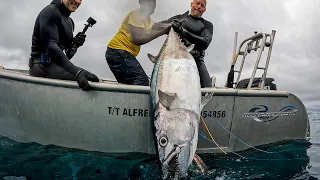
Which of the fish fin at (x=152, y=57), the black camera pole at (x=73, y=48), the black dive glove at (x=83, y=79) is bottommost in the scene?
the black dive glove at (x=83, y=79)

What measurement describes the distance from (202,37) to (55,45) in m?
2.55

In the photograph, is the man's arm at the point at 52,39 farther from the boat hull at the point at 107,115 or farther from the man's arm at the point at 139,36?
the man's arm at the point at 139,36

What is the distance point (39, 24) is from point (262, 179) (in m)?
4.24

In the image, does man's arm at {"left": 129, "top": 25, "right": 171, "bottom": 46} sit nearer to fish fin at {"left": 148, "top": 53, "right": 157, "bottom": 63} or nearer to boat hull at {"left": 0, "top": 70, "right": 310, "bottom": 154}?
fish fin at {"left": 148, "top": 53, "right": 157, "bottom": 63}

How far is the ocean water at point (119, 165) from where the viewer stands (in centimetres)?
414

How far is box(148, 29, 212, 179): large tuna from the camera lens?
3428 mm

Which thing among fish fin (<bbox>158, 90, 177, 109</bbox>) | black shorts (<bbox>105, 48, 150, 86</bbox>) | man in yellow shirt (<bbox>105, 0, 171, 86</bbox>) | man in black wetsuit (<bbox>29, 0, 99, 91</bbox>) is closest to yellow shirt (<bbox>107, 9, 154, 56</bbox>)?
man in yellow shirt (<bbox>105, 0, 171, 86</bbox>)

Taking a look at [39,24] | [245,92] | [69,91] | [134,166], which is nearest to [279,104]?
[245,92]

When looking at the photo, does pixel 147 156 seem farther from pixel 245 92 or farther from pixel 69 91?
pixel 245 92

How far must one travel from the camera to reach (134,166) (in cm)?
448

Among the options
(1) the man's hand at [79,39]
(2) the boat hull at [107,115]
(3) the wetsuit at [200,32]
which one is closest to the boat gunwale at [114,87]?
(2) the boat hull at [107,115]

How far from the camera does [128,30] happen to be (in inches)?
205

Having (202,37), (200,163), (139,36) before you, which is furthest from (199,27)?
(200,163)

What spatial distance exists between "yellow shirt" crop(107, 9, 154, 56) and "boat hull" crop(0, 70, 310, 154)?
0.88 meters
